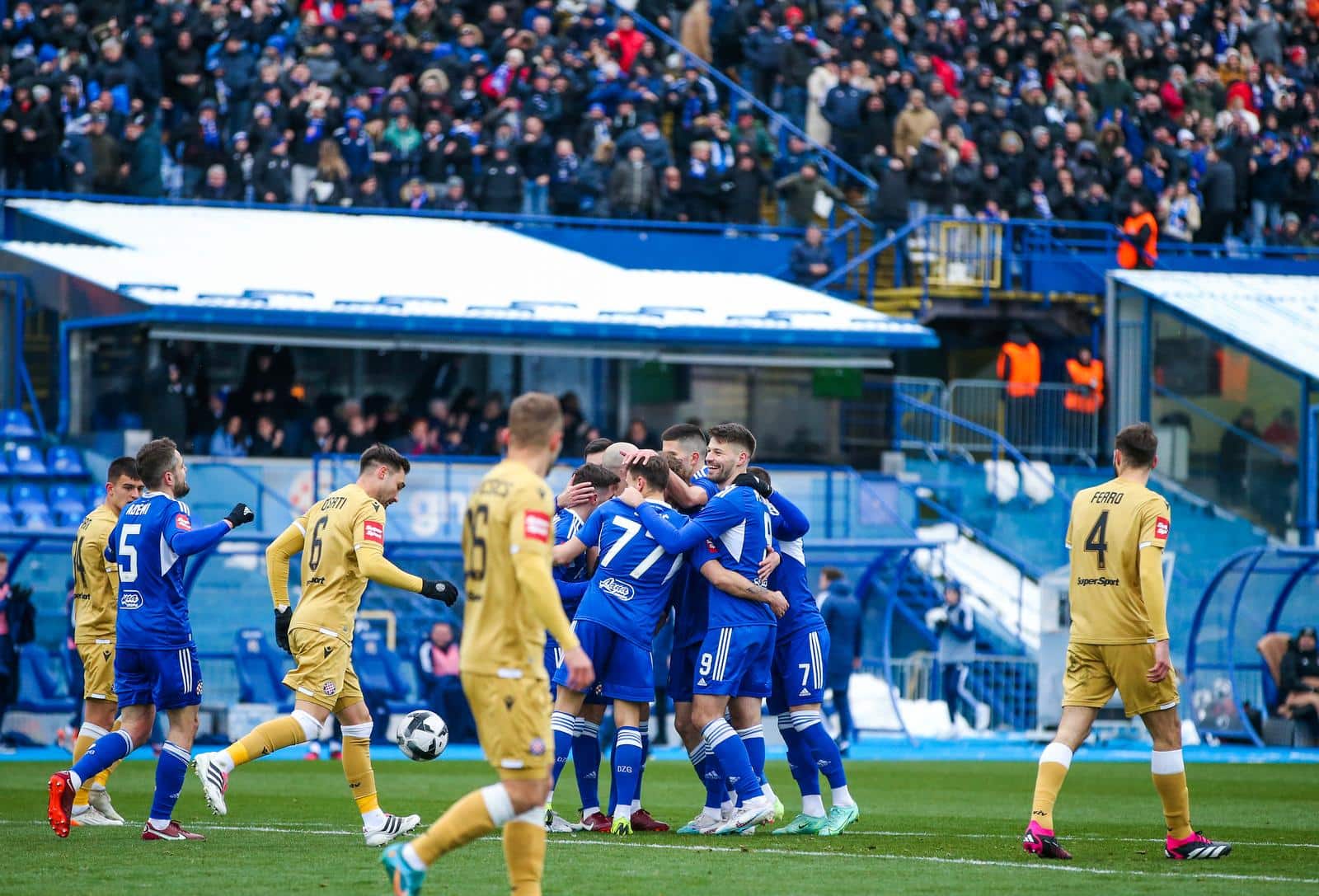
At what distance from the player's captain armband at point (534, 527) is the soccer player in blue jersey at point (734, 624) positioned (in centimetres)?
334

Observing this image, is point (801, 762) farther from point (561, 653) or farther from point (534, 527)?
point (534, 527)

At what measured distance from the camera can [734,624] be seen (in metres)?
11.7

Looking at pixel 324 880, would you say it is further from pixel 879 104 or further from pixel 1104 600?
pixel 879 104

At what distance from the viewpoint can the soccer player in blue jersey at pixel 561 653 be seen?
12055 millimetres

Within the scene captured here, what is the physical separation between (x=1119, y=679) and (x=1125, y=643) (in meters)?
0.21

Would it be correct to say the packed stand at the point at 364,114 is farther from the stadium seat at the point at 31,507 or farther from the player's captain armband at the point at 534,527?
the player's captain armband at the point at 534,527

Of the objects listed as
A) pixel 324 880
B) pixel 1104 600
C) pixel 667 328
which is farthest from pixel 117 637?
pixel 667 328

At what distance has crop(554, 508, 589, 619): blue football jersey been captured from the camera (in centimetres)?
1243

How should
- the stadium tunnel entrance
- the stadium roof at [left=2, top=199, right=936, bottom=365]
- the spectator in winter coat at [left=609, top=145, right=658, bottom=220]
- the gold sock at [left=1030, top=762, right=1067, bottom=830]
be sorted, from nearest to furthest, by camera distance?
the gold sock at [left=1030, top=762, right=1067, bottom=830]
the stadium tunnel entrance
the stadium roof at [left=2, top=199, right=936, bottom=365]
the spectator in winter coat at [left=609, top=145, right=658, bottom=220]

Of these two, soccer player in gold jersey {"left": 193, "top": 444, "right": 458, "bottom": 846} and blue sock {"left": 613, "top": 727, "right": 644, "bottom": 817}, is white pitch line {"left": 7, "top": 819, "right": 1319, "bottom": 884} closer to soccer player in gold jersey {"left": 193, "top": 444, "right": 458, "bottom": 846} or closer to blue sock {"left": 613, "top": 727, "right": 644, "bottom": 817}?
blue sock {"left": 613, "top": 727, "right": 644, "bottom": 817}

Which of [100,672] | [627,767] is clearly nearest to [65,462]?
[100,672]

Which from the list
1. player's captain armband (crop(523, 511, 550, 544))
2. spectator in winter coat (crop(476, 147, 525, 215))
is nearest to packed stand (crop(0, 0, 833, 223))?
spectator in winter coat (crop(476, 147, 525, 215))

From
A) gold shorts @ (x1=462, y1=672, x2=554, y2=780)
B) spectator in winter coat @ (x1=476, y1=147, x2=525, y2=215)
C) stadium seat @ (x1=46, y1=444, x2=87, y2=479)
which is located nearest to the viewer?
gold shorts @ (x1=462, y1=672, x2=554, y2=780)

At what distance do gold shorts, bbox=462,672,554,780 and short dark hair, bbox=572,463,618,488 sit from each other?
13.3 ft
